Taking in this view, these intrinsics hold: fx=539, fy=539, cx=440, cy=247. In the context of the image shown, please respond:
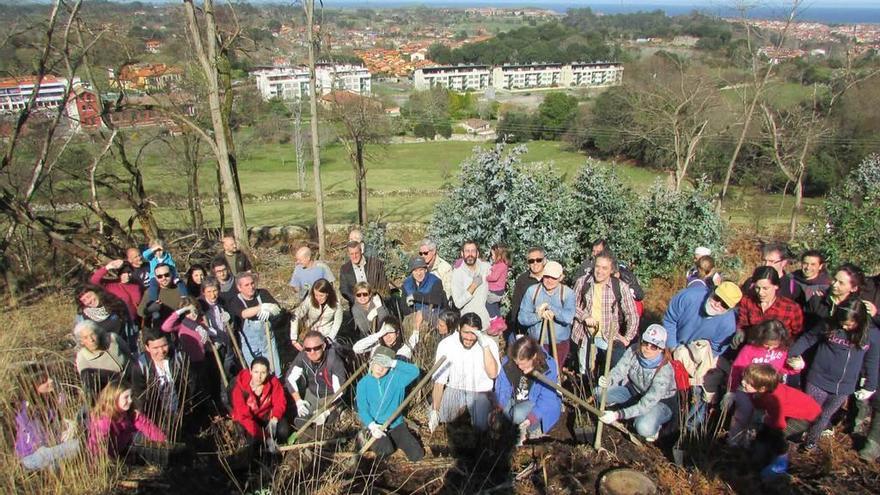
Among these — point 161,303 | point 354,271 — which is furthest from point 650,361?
point 161,303

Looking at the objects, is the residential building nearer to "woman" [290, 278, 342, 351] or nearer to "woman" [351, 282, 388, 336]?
"woman" [290, 278, 342, 351]

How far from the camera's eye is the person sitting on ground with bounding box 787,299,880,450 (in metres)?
4.18

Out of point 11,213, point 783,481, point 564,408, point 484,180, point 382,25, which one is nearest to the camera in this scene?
point 783,481

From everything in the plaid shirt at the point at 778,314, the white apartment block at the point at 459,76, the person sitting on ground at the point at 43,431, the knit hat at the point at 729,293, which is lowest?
the person sitting on ground at the point at 43,431

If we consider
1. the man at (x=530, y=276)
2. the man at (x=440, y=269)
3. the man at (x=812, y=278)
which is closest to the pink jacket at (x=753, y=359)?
the man at (x=812, y=278)

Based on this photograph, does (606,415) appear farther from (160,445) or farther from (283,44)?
(283,44)

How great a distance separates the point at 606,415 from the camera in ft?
13.6

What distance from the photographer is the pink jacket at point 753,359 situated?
4320 mm

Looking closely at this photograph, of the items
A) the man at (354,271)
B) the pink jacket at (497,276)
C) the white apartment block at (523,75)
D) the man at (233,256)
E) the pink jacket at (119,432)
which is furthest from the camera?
the white apartment block at (523,75)

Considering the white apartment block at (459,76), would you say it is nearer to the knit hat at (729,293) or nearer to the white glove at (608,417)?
the knit hat at (729,293)

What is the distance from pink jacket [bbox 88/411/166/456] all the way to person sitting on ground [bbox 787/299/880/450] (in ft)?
16.6

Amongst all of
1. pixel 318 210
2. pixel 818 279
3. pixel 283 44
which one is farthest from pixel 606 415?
pixel 283 44

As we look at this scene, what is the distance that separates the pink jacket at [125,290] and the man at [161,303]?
0.25ft

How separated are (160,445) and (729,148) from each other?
120ft
